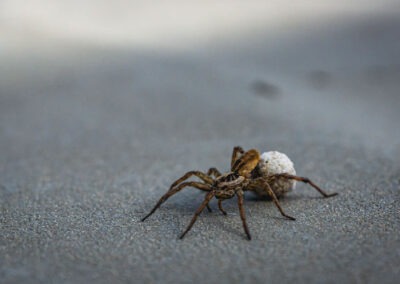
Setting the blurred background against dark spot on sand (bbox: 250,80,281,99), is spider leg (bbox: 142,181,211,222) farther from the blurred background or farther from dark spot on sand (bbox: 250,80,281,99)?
dark spot on sand (bbox: 250,80,281,99)

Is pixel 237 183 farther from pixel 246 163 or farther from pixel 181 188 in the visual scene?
pixel 181 188

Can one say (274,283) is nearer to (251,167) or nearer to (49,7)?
(251,167)

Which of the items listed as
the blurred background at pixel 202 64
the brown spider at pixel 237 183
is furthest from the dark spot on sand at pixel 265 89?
the brown spider at pixel 237 183

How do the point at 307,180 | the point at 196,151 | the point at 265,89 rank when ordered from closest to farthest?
the point at 307,180, the point at 196,151, the point at 265,89

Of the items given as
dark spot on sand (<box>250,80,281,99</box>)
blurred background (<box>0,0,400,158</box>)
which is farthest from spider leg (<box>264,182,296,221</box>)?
dark spot on sand (<box>250,80,281,99</box>)

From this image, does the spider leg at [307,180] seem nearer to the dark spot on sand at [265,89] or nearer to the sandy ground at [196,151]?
the sandy ground at [196,151]

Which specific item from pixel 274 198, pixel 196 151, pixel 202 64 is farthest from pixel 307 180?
pixel 202 64
